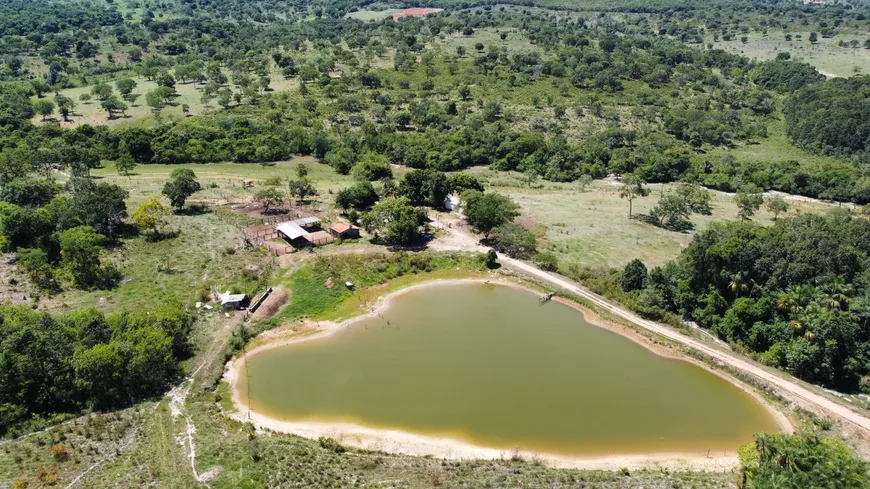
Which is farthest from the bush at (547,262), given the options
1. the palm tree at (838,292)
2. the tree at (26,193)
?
the tree at (26,193)

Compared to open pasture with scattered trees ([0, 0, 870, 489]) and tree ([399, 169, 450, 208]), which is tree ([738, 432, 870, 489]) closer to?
open pasture with scattered trees ([0, 0, 870, 489])

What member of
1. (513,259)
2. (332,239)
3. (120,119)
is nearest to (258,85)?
(120,119)

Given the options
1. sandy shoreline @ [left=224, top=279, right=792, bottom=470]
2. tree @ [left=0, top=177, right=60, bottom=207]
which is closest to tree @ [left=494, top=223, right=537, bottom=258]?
sandy shoreline @ [left=224, top=279, right=792, bottom=470]

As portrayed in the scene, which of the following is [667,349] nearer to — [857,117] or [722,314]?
[722,314]

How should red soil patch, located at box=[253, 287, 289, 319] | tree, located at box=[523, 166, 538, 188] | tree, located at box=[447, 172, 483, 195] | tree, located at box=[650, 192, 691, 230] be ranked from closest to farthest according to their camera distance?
red soil patch, located at box=[253, 287, 289, 319] → tree, located at box=[650, 192, 691, 230] → tree, located at box=[447, 172, 483, 195] → tree, located at box=[523, 166, 538, 188]

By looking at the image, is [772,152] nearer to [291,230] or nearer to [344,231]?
[344,231]

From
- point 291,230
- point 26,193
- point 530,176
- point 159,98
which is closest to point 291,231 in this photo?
point 291,230
